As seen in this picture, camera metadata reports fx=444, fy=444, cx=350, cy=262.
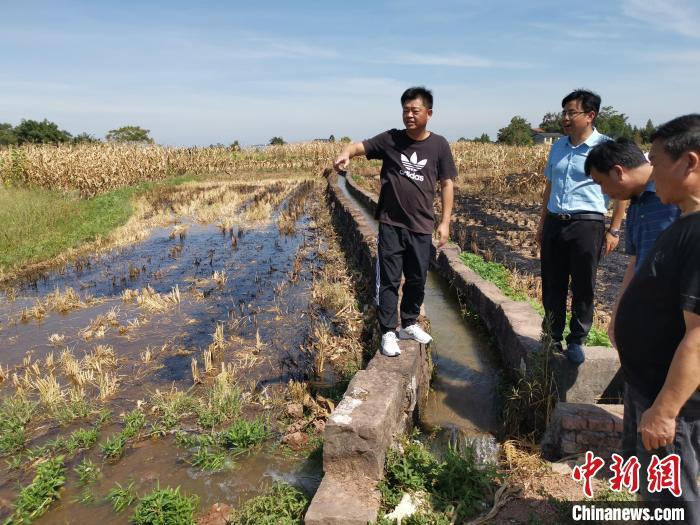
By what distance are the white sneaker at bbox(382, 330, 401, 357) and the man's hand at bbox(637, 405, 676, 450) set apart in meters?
2.00

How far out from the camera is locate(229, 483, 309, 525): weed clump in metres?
2.43

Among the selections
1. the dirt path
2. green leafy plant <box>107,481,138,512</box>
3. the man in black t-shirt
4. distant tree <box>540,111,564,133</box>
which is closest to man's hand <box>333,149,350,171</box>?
the man in black t-shirt

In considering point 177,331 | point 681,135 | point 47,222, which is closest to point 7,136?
point 47,222

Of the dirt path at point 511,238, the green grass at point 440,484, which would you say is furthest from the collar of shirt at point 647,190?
the dirt path at point 511,238

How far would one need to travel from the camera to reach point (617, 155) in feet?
7.66

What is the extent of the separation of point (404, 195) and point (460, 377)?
2.03 metres

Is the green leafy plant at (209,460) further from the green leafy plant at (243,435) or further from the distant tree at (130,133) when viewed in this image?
the distant tree at (130,133)

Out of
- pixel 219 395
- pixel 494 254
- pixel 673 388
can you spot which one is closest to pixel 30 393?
pixel 219 395

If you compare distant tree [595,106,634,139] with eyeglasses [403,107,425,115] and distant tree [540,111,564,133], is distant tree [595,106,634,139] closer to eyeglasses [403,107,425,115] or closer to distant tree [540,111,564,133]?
distant tree [540,111,564,133]

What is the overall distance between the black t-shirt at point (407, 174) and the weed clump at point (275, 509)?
198 centimetres

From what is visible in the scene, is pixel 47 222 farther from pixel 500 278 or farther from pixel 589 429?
pixel 589 429

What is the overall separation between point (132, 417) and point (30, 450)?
2.39 ft

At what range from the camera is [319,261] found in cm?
890

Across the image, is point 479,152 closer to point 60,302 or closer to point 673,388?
point 60,302
